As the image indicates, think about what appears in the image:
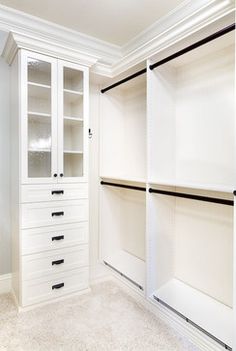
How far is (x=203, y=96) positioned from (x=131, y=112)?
3.10 feet

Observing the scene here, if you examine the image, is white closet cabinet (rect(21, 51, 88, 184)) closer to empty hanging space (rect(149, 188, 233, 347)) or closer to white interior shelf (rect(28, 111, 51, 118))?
white interior shelf (rect(28, 111, 51, 118))

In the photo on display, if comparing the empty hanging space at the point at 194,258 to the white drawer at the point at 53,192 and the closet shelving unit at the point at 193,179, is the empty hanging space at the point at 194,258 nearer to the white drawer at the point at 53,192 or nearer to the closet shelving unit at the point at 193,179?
the closet shelving unit at the point at 193,179

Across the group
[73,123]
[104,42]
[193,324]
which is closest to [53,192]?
[73,123]

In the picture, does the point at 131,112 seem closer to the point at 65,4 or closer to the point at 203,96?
the point at 203,96

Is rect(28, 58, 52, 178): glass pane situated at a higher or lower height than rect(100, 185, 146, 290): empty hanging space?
higher

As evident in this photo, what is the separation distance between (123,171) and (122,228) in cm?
69

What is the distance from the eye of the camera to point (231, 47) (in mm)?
1820

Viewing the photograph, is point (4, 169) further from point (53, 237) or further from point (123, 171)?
point (123, 171)

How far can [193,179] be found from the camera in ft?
7.07

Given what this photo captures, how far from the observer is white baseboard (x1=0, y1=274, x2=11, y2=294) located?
236 centimetres

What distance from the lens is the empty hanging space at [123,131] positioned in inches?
106

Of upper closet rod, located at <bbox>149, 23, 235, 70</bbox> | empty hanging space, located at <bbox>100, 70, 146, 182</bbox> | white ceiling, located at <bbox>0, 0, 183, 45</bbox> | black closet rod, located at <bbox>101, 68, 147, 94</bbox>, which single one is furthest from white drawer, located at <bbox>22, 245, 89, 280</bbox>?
white ceiling, located at <bbox>0, 0, 183, 45</bbox>

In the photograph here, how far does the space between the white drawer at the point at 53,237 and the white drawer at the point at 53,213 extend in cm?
5

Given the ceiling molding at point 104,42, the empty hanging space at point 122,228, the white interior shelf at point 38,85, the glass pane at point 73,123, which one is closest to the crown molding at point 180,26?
the ceiling molding at point 104,42
